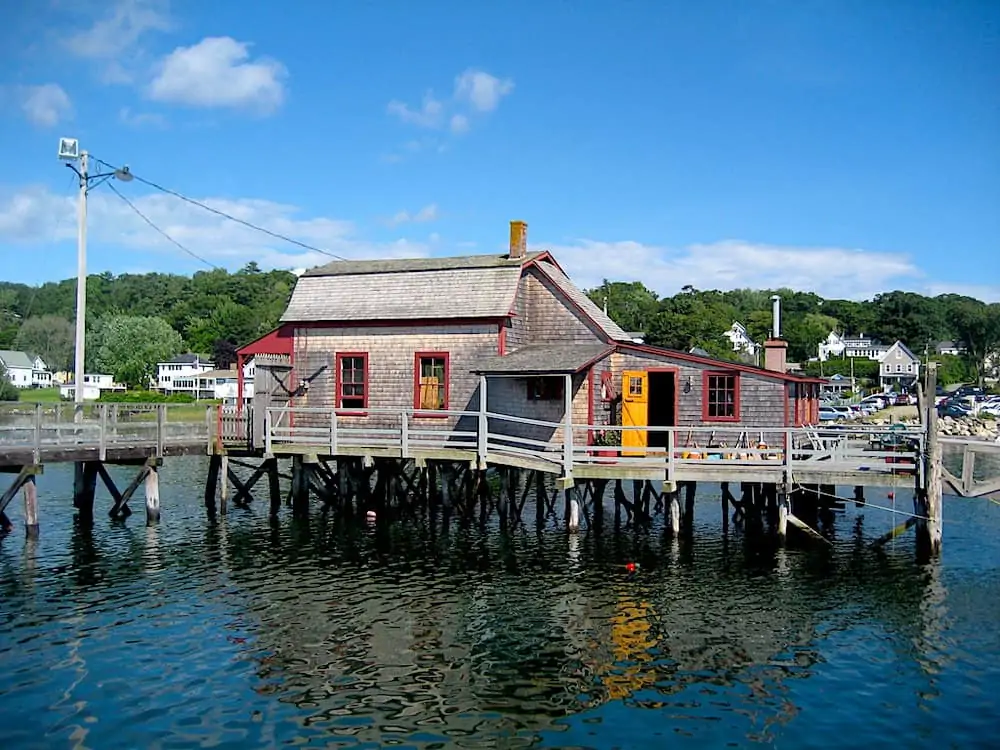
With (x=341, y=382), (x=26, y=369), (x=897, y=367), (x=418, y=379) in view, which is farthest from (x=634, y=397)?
(x=26, y=369)

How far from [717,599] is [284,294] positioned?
134306 mm

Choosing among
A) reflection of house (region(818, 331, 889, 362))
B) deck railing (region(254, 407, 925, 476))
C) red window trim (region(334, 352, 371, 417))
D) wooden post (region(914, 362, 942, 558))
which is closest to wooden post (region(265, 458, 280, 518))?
deck railing (region(254, 407, 925, 476))

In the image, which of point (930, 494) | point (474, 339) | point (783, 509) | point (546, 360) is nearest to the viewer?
point (930, 494)

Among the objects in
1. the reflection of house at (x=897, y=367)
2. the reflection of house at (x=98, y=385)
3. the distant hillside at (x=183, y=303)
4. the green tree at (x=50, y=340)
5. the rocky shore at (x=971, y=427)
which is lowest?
the rocky shore at (x=971, y=427)

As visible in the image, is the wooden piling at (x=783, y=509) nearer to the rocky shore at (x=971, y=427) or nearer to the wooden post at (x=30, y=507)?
the wooden post at (x=30, y=507)

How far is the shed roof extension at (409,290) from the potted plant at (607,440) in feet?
14.3

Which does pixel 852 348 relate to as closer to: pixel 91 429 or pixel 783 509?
pixel 783 509

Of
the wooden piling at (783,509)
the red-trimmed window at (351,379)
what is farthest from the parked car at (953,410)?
the red-trimmed window at (351,379)

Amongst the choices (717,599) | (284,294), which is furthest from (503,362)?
(284,294)

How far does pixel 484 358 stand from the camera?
25672 millimetres

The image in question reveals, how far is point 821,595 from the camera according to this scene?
18047mm

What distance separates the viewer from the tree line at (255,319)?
98.5 meters

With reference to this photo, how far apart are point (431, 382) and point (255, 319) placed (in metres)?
104

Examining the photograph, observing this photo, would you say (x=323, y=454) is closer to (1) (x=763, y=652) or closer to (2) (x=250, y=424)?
(2) (x=250, y=424)
